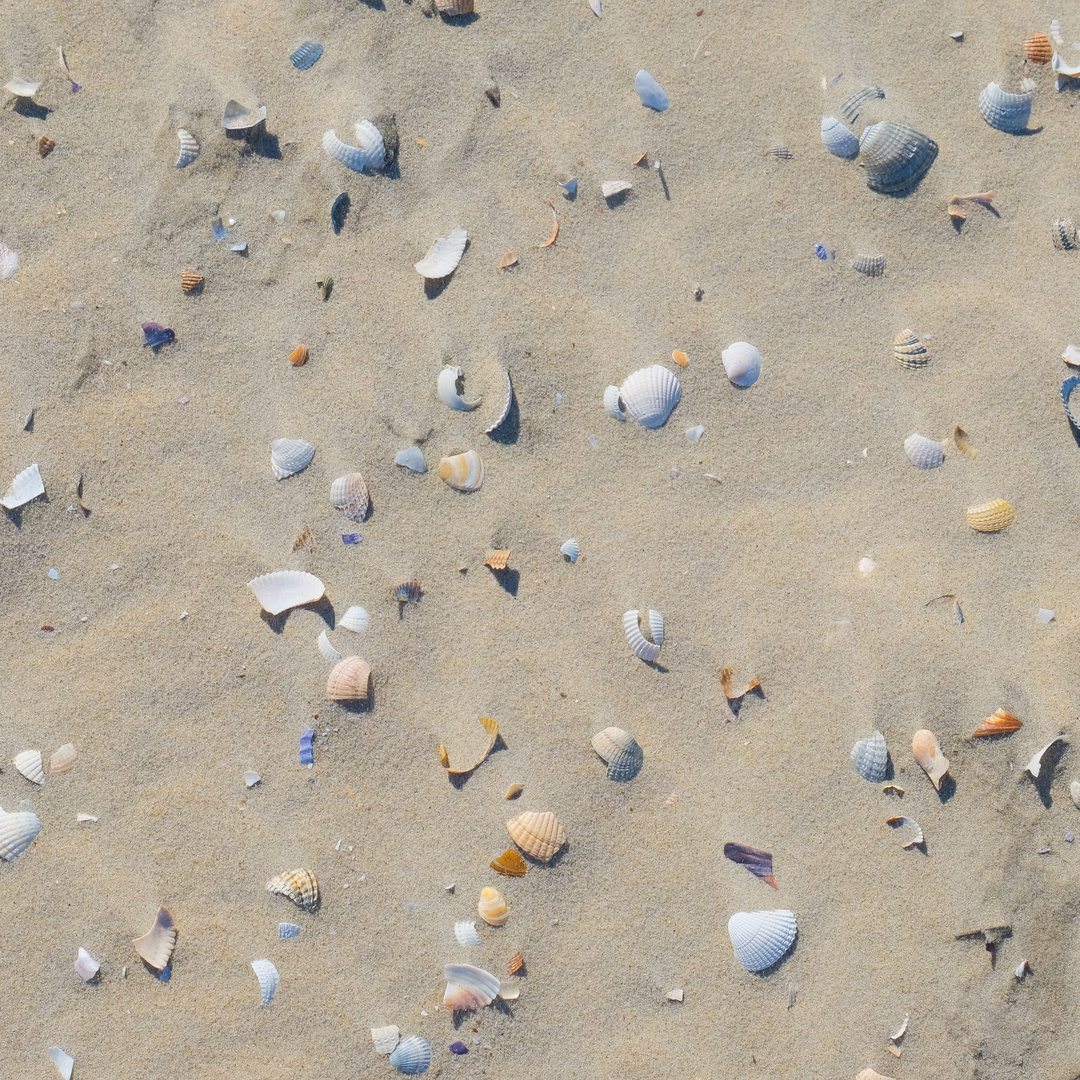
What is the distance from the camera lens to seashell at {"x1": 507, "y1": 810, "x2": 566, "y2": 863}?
111 inches

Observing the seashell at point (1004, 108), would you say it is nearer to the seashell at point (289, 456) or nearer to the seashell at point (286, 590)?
the seashell at point (289, 456)

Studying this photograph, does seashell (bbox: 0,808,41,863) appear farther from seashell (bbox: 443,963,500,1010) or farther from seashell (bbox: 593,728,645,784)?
seashell (bbox: 593,728,645,784)

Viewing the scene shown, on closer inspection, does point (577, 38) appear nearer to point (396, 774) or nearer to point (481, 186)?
point (481, 186)

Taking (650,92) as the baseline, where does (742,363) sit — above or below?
below

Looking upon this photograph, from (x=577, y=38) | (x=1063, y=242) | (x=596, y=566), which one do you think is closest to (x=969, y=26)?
(x=1063, y=242)

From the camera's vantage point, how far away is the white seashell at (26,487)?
9.58 ft

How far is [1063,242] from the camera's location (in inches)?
114

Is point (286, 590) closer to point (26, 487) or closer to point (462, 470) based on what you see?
point (462, 470)

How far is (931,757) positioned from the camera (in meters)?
2.79

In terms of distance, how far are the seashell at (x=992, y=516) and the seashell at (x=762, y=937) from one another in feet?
5.08

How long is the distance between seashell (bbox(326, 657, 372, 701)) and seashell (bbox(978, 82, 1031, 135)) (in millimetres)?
3061

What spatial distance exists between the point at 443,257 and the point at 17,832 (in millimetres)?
2604

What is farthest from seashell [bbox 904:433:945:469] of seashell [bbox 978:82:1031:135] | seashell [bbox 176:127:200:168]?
seashell [bbox 176:127:200:168]

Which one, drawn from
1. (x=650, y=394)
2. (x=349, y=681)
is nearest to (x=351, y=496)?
(x=349, y=681)
